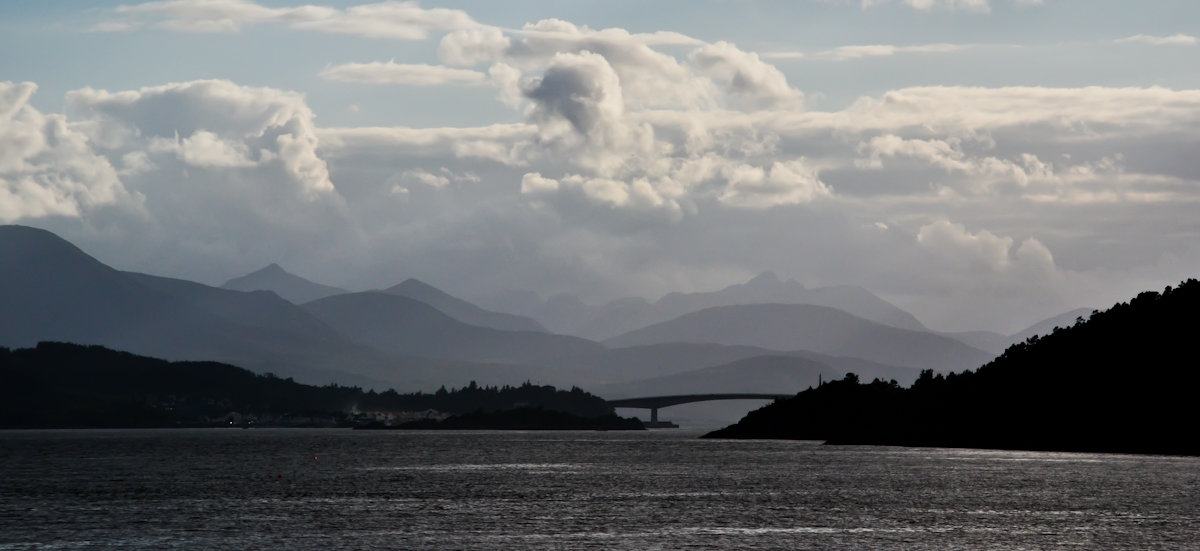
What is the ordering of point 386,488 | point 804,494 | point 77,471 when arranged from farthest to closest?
1. point 77,471
2. point 386,488
3. point 804,494

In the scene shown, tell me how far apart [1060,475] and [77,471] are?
384 ft

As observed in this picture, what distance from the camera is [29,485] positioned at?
508ft

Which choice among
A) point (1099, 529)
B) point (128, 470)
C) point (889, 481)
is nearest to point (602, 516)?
point (1099, 529)

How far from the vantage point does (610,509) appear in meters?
124

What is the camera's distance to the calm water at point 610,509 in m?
99.8

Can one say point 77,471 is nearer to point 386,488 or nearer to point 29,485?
point 29,485

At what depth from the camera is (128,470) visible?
18662cm

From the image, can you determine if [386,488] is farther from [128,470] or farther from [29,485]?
[128,470]

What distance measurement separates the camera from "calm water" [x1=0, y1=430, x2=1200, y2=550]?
99750mm

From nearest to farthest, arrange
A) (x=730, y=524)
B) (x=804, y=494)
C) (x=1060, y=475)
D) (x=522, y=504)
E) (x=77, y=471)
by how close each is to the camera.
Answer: (x=730, y=524), (x=522, y=504), (x=804, y=494), (x=1060, y=475), (x=77, y=471)

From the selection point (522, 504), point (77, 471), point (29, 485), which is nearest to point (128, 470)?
point (77, 471)

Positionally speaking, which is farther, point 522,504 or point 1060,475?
point 1060,475

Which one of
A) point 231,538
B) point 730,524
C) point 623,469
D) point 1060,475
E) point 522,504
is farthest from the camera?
point 623,469

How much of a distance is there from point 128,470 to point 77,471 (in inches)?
257
